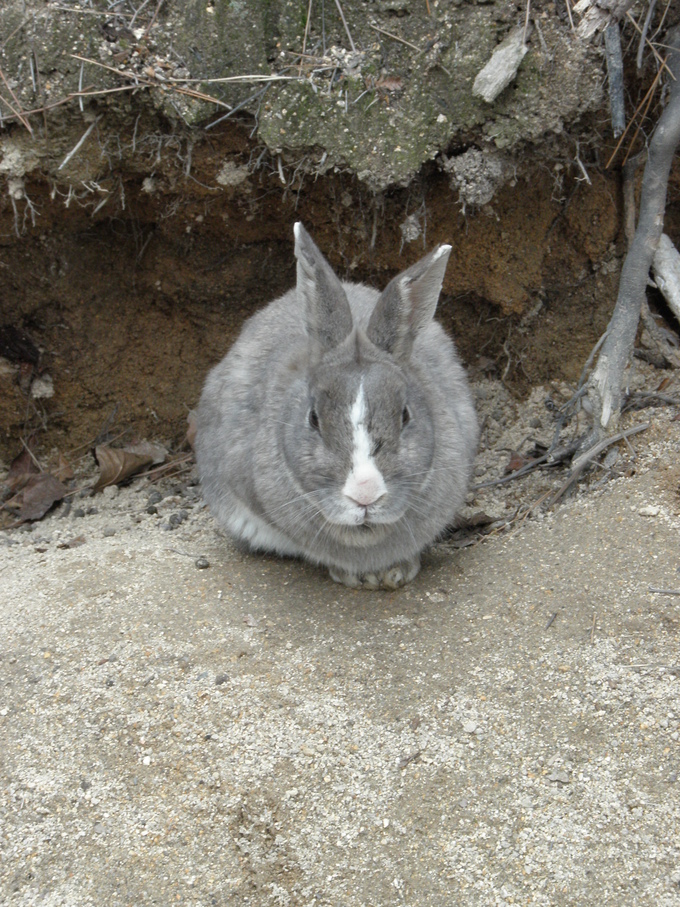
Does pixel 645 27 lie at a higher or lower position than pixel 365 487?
higher

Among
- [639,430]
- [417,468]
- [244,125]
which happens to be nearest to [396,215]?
[244,125]

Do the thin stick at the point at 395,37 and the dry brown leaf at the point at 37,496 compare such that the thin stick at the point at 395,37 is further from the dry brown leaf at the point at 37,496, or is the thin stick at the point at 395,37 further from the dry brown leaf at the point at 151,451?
the dry brown leaf at the point at 37,496

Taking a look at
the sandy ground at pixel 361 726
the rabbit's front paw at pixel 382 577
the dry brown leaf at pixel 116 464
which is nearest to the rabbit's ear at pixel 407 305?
the rabbit's front paw at pixel 382 577

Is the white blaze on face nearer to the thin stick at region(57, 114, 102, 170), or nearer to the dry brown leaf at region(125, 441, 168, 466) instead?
the thin stick at region(57, 114, 102, 170)

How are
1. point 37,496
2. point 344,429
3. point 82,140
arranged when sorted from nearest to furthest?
point 344,429 < point 82,140 < point 37,496

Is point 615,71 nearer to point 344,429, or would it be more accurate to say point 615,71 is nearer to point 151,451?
point 344,429

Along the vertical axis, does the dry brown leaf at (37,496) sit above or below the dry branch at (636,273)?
below

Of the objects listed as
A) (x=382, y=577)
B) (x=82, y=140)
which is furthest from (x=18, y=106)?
(x=382, y=577)

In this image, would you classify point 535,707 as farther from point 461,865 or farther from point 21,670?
point 21,670
